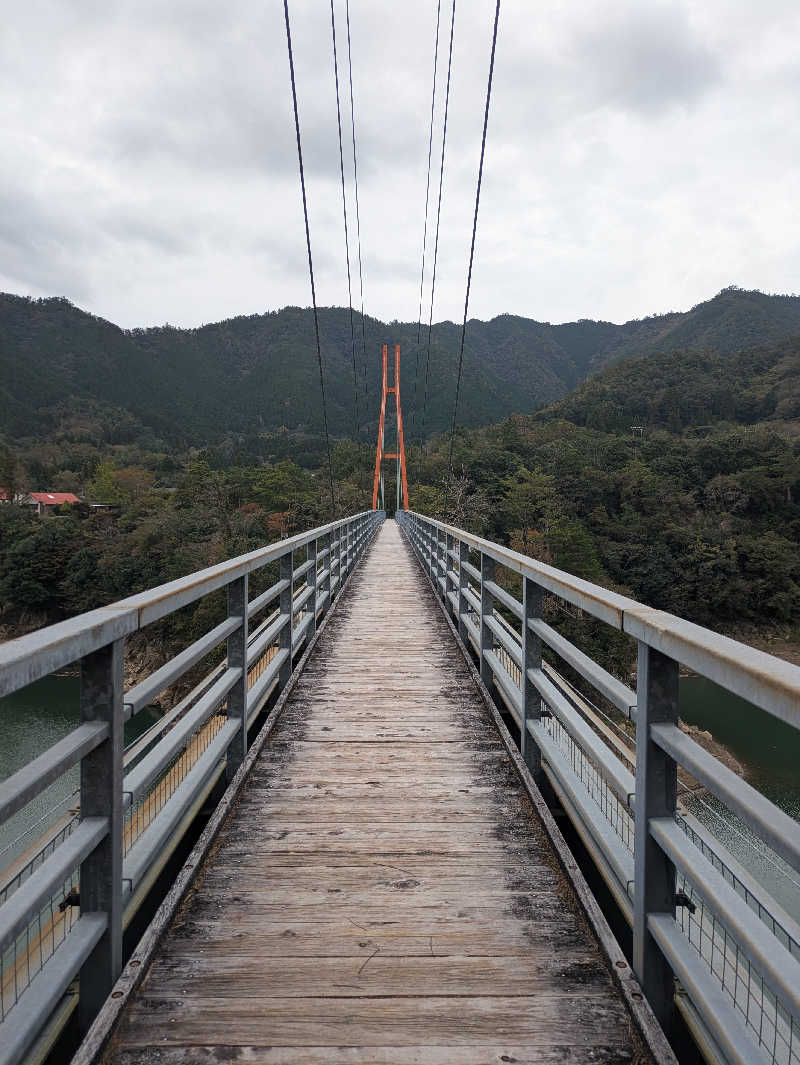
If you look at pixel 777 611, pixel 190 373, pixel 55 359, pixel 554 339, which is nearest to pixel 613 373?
pixel 554 339

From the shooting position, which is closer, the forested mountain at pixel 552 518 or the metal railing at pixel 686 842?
the metal railing at pixel 686 842

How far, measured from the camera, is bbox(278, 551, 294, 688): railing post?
3.40 metres

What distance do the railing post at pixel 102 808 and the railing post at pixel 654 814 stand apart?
3.62 feet

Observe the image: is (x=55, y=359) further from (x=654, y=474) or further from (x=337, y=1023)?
(x=337, y=1023)

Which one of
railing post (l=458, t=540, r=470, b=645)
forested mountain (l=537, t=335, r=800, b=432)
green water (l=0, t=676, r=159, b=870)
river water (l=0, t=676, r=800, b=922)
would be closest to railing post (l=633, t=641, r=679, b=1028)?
railing post (l=458, t=540, r=470, b=645)

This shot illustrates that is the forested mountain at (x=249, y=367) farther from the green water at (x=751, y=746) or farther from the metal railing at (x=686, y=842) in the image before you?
the metal railing at (x=686, y=842)

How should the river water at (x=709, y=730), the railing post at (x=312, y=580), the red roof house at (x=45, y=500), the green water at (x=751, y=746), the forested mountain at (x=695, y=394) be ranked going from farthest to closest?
the forested mountain at (x=695, y=394) < the red roof house at (x=45, y=500) < the river water at (x=709, y=730) < the green water at (x=751, y=746) < the railing post at (x=312, y=580)

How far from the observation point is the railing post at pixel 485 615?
3471mm

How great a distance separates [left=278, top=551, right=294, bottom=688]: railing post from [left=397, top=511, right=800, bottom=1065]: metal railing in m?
1.73

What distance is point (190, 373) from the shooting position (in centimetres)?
9394

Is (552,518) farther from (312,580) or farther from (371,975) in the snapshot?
(371,975)

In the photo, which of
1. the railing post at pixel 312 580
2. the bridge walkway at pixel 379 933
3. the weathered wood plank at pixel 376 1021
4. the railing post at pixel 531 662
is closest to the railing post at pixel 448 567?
the railing post at pixel 312 580

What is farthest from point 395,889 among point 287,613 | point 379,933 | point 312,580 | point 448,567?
point 448,567

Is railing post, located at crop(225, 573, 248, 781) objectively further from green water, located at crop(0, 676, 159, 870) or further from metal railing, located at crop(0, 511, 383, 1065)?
green water, located at crop(0, 676, 159, 870)
